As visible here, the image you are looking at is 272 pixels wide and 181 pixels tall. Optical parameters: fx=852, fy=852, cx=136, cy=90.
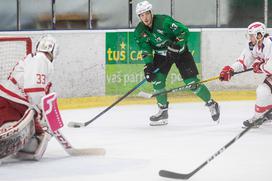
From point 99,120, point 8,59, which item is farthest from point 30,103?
point 99,120

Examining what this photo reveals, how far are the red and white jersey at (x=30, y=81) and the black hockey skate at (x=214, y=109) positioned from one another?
6.66ft

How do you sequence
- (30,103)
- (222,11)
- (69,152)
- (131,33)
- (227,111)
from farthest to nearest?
1. (222,11)
2. (131,33)
3. (227,111)
4. (69,152)
5. (30,103)

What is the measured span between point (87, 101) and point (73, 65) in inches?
13.8

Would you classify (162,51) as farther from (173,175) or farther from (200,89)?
(173,175)

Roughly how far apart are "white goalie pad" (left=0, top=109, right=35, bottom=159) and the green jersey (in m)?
1.81

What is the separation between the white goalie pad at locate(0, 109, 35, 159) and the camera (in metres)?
4.46

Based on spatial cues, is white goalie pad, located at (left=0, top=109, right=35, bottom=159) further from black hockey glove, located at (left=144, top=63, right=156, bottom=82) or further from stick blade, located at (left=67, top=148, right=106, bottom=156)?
black hockey glove, located at (left=144, top=63, right=156, bottom=82)

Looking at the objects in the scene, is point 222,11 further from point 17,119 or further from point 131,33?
point 17,119

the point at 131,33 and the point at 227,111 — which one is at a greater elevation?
the point at 131,33

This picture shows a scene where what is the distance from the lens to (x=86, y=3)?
8.29 meters

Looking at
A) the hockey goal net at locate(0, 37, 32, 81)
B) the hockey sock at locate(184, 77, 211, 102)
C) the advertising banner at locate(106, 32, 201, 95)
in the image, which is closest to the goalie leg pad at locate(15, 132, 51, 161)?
the hockey goal net at locate(0, 37, 32, 81)

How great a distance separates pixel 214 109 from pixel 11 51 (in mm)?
1675

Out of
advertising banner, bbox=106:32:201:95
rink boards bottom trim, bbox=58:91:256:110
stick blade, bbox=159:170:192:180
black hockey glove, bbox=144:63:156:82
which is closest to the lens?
stick blade, bbox=159:170:192:180

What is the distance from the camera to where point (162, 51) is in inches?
249
